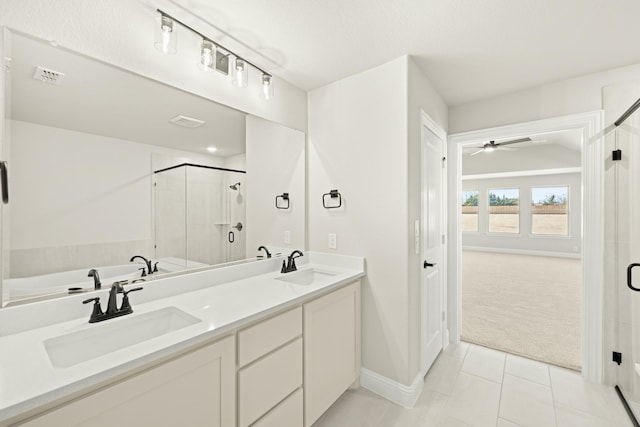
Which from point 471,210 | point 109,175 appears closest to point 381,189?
point 109,175

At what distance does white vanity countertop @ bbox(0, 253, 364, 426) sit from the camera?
2.49 feet

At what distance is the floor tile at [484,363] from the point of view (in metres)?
2.33

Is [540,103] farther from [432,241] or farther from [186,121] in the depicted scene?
[186,121]

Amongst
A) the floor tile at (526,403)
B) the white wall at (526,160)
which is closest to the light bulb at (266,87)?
the floor tile at (526,403)

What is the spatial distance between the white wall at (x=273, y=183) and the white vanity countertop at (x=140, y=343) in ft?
1.33

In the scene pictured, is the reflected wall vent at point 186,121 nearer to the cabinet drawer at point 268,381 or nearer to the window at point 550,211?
the cabinet drawer at point 268,381

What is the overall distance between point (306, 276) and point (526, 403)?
5.95 ft

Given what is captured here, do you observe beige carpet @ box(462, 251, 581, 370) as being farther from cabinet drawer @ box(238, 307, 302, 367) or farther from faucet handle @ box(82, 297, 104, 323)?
faucet handle @ box(82, 297, 104, 323)

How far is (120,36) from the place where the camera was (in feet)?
4.42

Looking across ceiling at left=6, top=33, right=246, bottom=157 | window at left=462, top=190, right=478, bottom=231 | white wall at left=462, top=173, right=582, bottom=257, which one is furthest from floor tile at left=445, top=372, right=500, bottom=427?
window at left=462, top=190, right=478, bottom=231

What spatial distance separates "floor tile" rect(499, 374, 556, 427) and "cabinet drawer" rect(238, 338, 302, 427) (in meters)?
1.49

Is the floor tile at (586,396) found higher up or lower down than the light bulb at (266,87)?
lower down

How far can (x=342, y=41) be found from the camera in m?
1.79

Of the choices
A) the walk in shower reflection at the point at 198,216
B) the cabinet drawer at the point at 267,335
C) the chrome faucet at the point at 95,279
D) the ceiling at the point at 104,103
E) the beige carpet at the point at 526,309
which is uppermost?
the ceiling at the point at 104,103
